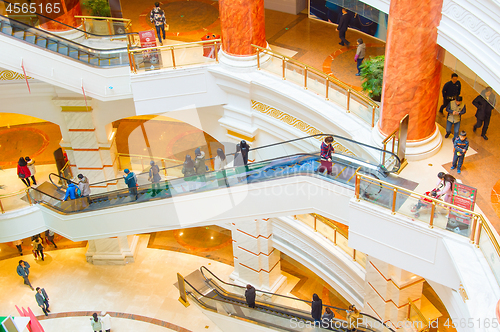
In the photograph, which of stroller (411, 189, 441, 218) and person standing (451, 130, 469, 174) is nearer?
stroller (411, 189, 441, 218)

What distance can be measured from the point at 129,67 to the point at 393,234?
683 centimetres

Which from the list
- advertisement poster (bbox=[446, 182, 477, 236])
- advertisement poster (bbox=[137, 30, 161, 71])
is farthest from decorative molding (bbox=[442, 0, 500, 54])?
advertisement poster (bbox=[137, 30, 161, 71])

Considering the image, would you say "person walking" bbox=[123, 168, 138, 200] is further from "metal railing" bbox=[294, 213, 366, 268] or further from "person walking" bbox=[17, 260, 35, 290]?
"person walking" bbox=[17, 260, 35, 290]

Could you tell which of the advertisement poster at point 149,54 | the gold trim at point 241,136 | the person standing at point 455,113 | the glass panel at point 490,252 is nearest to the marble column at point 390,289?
the person standing at point 455,113

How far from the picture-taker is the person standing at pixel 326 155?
9055 millimetres

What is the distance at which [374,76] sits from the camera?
34.0 ft

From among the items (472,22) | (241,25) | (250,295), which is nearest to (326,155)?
(472,22)

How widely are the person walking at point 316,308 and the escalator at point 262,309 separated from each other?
0.45 ft

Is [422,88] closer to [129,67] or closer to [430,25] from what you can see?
[430,25]

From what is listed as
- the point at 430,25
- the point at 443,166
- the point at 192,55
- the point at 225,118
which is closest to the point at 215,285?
the point at 225,118

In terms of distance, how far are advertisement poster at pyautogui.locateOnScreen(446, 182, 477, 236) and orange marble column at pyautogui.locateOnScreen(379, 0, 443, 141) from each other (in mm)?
1999

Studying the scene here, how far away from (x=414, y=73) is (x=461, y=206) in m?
2.43

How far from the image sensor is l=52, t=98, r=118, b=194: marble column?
13531mm

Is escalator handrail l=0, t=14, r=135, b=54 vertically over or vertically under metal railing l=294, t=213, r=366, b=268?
over
